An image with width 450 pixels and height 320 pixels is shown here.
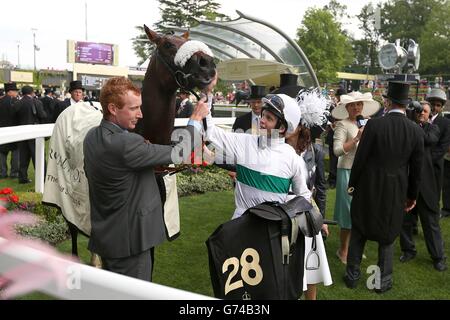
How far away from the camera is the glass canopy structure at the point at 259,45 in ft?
37.8

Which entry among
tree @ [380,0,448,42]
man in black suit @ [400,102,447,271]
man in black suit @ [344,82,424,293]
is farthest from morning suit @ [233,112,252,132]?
tree @ [380,0,448,42]

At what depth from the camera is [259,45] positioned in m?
12.9

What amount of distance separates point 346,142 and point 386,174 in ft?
2.98

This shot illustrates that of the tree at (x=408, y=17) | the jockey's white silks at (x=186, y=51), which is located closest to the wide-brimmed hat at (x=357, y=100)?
the jockey's white silks at (x=186, y=51)

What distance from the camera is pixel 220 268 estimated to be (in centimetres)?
218

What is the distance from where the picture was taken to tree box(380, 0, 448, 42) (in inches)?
2510

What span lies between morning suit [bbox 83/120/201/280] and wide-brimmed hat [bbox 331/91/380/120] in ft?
8.93

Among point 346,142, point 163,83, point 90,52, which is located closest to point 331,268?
point 346,142

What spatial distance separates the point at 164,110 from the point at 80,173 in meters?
0.78

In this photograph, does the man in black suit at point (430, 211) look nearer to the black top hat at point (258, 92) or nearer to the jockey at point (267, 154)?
the black top hat at point (258, 92)

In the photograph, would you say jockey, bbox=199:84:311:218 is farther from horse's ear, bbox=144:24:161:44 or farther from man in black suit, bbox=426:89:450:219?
man in black suit, bbox=426:89:450:219

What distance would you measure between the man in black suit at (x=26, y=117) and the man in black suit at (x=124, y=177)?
6487 millimetres

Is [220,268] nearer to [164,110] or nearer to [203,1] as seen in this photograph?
[164,110]
